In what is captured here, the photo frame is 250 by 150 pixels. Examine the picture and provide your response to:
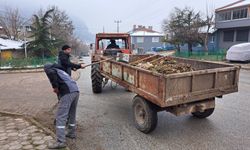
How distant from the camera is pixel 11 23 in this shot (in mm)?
39469

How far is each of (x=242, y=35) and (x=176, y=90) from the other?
102 ft

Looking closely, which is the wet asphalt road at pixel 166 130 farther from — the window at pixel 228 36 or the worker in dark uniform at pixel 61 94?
the window at pixel 228 36

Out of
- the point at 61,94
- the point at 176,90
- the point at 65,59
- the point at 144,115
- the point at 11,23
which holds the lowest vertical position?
the point at 144,115

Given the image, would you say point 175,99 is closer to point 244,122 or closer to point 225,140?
point 225,140

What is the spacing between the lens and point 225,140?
4582 millimetres

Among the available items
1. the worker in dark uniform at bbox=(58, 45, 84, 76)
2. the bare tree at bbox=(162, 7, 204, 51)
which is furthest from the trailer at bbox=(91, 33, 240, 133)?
the bare tree at bbox=(162, 7, 204, 51)

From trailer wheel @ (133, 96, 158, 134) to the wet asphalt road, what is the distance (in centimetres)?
15

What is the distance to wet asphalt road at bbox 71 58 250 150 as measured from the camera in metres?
4.44

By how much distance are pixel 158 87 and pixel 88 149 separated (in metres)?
1.75

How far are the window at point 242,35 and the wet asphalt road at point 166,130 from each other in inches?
1041

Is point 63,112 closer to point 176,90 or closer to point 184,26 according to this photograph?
point 176,90

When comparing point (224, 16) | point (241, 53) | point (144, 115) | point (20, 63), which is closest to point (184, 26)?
point (224, 16)

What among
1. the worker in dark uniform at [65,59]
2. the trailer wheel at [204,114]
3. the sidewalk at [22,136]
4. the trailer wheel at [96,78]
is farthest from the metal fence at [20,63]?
the trailer wheel at [204,114]

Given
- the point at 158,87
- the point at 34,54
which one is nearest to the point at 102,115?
the point at 158,87
